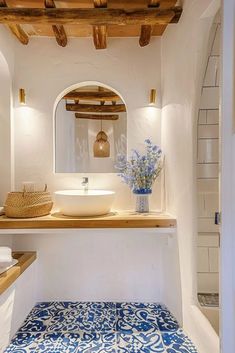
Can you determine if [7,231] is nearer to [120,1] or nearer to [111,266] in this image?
[111,266]

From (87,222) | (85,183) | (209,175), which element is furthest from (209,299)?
(85,183)

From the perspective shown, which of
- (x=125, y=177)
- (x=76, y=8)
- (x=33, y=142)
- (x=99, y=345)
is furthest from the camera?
(x=33, y=142)

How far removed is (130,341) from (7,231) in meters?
1.30

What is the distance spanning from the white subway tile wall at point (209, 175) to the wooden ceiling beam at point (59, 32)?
1.35m

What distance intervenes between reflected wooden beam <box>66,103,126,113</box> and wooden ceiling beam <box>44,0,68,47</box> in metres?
0.60

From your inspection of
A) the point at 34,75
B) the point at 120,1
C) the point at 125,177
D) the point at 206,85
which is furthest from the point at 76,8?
the point at 125,177

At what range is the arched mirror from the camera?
280 centimetres

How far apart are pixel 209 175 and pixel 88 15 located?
5.47ft

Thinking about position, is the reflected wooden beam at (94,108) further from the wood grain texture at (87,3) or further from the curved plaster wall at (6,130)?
the wood grain texture at (87,3)

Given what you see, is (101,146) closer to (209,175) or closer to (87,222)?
(87,222)

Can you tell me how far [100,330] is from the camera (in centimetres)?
216

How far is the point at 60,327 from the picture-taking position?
221 cm

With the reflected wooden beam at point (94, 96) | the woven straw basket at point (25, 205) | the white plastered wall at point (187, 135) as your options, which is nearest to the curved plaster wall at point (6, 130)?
the woven straw basket at point (25, 205)

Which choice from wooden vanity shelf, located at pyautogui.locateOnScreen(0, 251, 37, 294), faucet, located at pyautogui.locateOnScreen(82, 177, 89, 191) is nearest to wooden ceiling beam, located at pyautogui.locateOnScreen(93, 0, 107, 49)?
faucet, located at pyautogui.locateOnScreen(82, 177, 89, 191)
